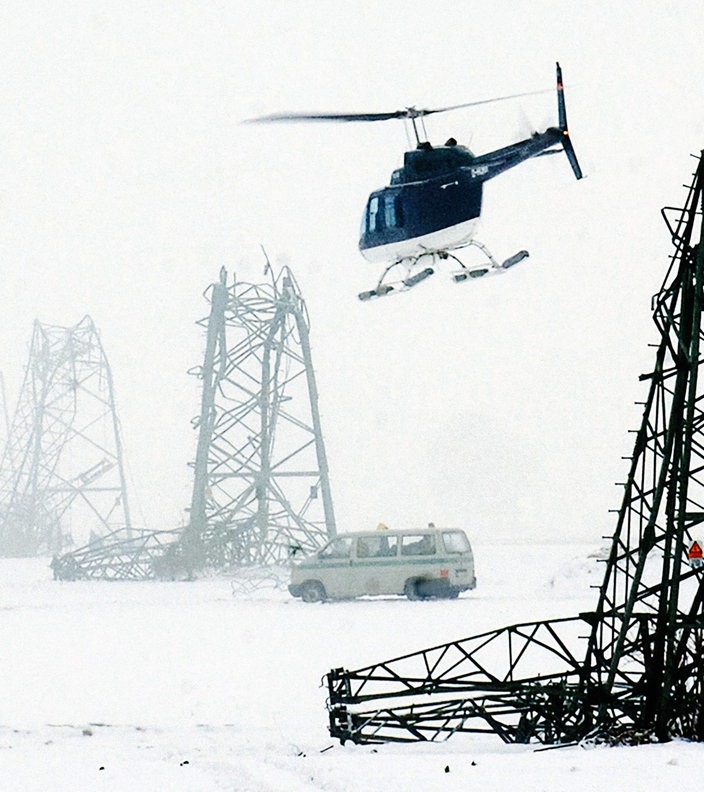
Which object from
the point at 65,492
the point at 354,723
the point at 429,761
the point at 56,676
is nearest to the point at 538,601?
the point at 56,676

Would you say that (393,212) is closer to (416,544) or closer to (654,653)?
(416,544)

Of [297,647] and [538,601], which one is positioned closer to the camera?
[297,647]

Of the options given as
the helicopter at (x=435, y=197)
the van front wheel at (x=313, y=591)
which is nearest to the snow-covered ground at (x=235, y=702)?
the van front wheel at (x=313, y=591)

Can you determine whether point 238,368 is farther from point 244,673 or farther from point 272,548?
point 244,673

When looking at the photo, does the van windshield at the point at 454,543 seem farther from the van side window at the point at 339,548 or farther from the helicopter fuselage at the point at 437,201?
the helicopter fuselage at the point at 437,201

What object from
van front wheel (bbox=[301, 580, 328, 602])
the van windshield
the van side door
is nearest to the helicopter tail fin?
the van windshield
